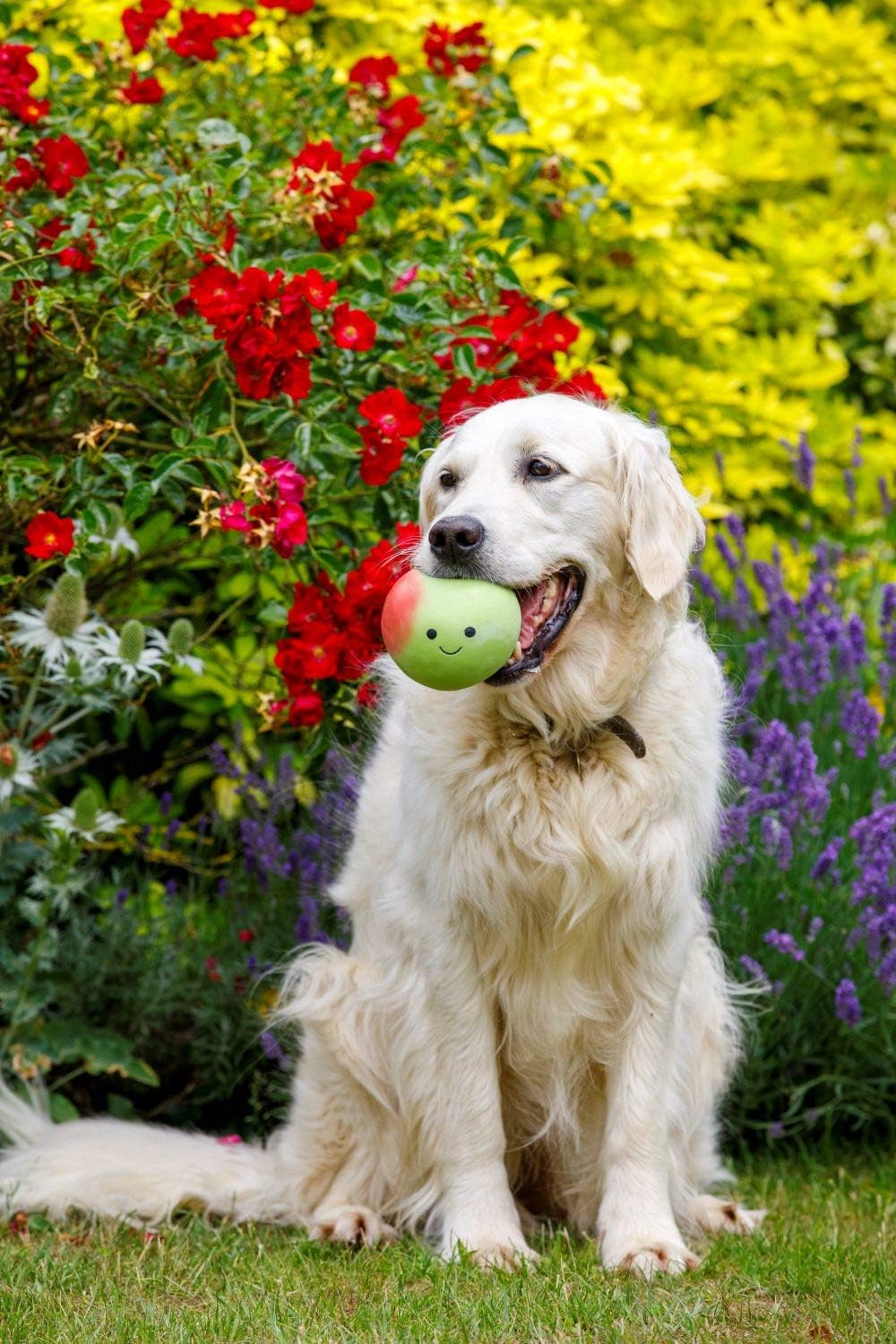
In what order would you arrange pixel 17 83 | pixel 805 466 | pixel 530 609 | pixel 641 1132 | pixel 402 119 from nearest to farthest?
pixel 530 609 → pixel 641 1132 → pixel 17 83 → pixel 402 119 → pixel 805 466

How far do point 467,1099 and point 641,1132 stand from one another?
0.33m

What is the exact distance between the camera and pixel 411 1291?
8.96 ft

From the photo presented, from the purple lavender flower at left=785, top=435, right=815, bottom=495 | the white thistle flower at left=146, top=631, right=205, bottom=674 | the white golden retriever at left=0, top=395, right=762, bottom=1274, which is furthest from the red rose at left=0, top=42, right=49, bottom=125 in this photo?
the purple lavender flower at left=785, top=435, right=815, bottom=495

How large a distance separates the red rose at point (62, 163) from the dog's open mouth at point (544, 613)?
143 cm

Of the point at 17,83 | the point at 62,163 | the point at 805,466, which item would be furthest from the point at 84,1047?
the point at 805,466

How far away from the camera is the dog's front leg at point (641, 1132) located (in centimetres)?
292

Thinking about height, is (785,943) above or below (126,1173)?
above

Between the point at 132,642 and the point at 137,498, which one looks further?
the point at 132,642

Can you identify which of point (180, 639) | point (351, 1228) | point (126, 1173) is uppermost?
point (180, 639)

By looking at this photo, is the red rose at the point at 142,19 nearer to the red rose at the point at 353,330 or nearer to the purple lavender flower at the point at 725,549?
the red rose at the point at 353,330

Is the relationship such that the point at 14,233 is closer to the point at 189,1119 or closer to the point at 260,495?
the point at 260,495

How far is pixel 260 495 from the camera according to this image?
10.6 feet

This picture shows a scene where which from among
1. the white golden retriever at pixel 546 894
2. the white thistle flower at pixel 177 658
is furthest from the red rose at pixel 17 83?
the white golden retriever at pixel 546 894

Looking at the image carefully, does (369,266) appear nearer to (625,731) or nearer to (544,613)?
(544,613)
